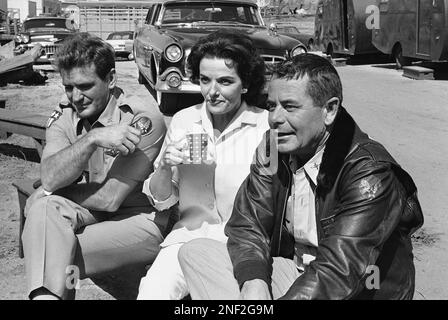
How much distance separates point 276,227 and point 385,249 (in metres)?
0.47

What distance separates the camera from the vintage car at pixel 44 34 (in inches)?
696

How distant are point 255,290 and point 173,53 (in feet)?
21.9

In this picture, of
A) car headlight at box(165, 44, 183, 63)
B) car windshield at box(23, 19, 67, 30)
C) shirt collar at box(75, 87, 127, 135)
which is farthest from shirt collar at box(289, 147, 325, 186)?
car windshield at box(23, 19, 67, 30)

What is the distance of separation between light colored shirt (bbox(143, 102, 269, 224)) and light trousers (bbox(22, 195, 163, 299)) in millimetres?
195

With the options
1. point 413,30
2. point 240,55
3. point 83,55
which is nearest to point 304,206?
point 240,55

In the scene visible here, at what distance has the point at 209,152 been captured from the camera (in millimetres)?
2689

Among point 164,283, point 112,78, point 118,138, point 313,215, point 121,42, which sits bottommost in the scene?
point 164,283

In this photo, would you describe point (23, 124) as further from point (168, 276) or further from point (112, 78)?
point (168, 276)

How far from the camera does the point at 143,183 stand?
116 inches

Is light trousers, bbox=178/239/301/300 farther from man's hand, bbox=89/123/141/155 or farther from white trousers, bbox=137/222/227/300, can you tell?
man's hand, bbox=89/123/141/155

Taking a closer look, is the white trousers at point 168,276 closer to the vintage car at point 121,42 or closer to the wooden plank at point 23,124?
the wooden plank at point 23,124

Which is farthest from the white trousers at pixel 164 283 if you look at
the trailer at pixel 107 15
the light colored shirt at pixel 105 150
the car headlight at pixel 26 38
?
the trailer at pixel 107 15

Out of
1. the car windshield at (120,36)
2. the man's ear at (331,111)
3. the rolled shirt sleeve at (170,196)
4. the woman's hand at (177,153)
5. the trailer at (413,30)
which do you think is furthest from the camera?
the car windshield at (120,36)
